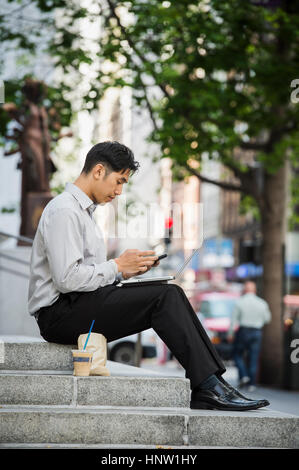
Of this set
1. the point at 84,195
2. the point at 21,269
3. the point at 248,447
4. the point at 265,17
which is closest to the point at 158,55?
the point at 265,17

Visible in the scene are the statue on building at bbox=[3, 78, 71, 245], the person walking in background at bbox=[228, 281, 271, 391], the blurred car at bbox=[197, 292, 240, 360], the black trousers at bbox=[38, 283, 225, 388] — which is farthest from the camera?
the blurred car at bbox=[197, 292, 240, 360]

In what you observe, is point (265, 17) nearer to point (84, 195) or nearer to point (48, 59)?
point (48, 59)

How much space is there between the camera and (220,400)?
523 centimetres

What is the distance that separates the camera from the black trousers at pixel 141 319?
5.20 m

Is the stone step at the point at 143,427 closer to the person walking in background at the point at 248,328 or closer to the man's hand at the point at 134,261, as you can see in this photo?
the man's hand at the point at 134,261

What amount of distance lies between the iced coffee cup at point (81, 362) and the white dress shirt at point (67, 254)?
0.39 metres

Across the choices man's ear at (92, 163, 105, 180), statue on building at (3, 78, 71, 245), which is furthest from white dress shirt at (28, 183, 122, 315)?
statue on building at (3, 78, 71, 245)

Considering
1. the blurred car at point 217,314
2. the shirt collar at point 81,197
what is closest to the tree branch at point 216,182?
the blurred car at point 217,314

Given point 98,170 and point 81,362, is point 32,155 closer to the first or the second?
point 98,170

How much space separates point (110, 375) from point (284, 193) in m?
14.0

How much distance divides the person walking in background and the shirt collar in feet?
36.0

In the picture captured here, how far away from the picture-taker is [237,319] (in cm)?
1658

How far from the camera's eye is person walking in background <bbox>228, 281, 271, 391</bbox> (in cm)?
1638

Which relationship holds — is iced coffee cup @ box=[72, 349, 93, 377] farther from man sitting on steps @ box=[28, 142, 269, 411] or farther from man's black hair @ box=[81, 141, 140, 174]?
man's black hair @ box=[81, 141, 140, 174]
